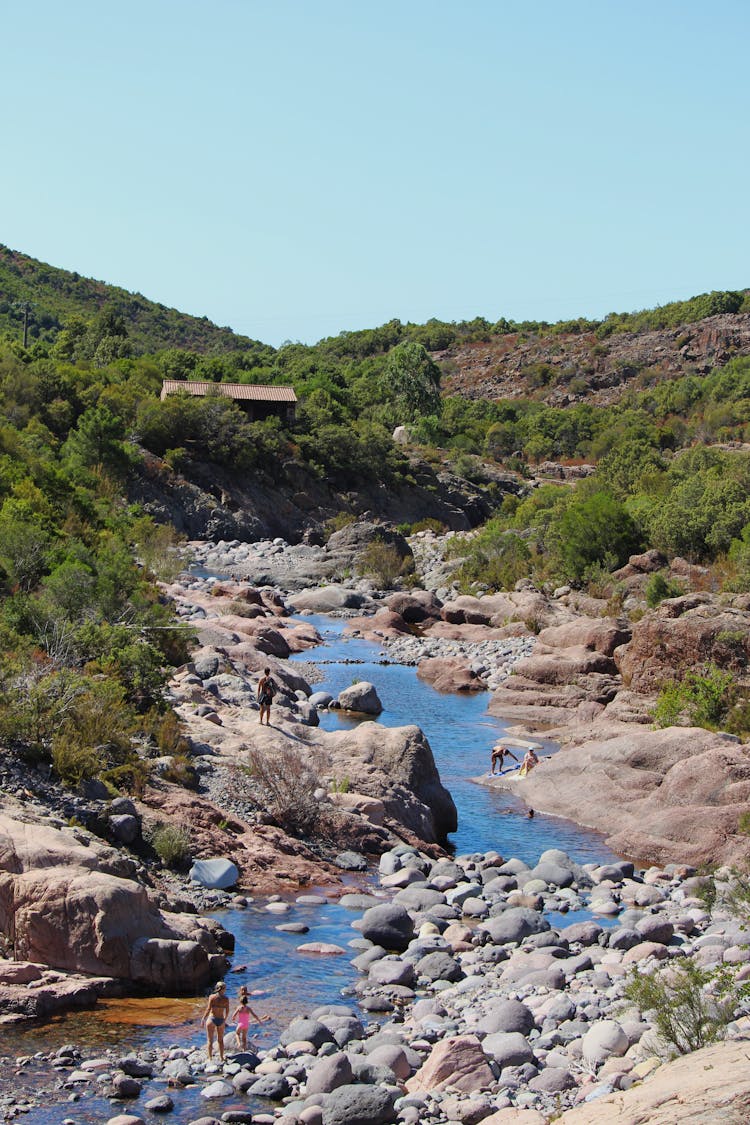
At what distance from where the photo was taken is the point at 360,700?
31266mm

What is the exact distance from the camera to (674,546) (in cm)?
4753

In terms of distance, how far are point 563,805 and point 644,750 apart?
6.38 ft

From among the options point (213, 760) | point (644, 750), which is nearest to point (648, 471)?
point (644, 750)

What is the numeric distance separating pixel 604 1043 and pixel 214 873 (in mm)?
7091

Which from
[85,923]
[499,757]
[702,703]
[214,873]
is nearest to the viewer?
[85,923]

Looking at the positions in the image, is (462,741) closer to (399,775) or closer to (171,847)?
(399,775)

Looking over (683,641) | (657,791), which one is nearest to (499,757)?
(657,791)

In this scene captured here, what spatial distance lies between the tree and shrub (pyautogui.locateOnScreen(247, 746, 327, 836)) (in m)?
79.9

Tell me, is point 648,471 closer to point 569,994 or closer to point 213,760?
point 213,760

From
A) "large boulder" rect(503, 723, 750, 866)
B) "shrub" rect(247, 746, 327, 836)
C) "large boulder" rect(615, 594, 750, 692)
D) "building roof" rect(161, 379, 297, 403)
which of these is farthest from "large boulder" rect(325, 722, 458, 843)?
"building roof" rect(161, 379, 297, 403)

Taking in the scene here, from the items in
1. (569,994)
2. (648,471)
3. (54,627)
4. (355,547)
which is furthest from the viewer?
(648,471)

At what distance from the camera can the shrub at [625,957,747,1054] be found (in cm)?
1103

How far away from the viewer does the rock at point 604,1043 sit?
1195cm

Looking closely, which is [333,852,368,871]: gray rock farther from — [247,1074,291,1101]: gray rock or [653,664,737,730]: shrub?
[653,664,737,730]: shrub
